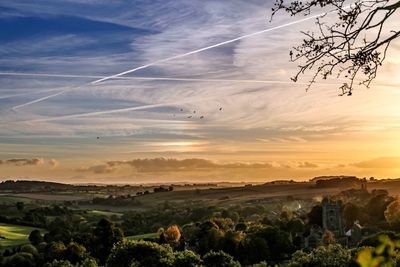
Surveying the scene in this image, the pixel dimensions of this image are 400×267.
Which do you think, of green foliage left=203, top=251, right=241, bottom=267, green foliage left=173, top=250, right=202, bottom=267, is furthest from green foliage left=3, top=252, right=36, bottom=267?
green foliage left=203, top=251, right=241, bottom=267

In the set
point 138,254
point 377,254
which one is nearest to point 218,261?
point 138,254

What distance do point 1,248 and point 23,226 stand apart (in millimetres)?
46467

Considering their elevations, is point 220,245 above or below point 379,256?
below

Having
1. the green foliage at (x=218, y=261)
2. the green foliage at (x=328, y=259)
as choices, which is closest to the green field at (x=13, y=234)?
the green foliage at (x=218, y=261)

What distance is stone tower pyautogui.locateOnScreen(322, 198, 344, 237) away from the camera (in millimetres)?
119812

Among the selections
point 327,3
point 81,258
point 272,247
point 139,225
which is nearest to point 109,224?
point 81,258

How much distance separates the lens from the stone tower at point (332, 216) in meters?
120

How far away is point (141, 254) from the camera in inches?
2714

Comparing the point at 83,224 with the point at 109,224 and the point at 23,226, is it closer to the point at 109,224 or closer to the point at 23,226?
the point at 23,226

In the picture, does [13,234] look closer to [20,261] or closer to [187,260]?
[20,261]

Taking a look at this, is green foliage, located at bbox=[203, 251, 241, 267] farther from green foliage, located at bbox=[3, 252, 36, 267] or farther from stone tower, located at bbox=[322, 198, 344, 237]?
stone tower, located at bbox=[322, 198, 344, 237]

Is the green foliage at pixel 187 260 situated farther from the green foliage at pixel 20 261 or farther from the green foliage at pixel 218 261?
the green foliage at pixel 20 261

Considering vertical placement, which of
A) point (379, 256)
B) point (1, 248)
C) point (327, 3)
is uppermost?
point (327, 3)

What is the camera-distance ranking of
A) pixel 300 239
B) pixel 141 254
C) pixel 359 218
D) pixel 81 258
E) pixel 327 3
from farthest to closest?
pixel 359 218 < pixel 300 239 < pixel 81 258 < pixel 141 254 < pixel 327 3
